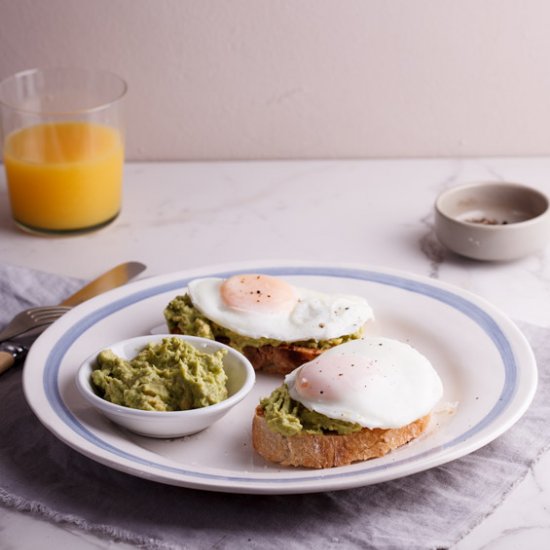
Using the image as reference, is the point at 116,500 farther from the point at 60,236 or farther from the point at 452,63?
the point at 452,63

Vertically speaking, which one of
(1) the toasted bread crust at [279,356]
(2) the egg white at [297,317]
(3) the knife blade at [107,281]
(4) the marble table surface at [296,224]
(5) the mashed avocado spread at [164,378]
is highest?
(5) the mashed avocado spread at [164,378]

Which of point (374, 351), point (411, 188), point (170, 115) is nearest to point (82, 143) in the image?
point (170, 115)

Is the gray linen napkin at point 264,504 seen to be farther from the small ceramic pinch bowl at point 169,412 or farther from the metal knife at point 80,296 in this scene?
the metal knife at point 80,296

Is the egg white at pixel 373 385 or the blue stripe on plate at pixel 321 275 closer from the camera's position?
the blue stripe on plate at pixel 321 275

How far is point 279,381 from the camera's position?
281 centimetres

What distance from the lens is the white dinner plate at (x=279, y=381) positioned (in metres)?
2.25

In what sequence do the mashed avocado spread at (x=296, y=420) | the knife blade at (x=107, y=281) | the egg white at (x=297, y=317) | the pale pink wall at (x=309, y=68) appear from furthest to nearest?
1. the pale pink wall at (x=309, y=68)
2. the knife blade at (x=107, y=281)
3. the egg white at (x=297, y=317)
4. the mashed avocado spread at (x=296, y=420)

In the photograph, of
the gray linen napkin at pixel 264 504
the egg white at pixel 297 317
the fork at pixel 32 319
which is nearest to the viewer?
the gray linen napkin at pixel 264 504

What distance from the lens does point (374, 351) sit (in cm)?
254

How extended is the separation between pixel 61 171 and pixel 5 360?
38.4 inches

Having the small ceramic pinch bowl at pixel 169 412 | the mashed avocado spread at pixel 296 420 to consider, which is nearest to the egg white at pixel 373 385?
the mashed avocado spread at pixel 296 420

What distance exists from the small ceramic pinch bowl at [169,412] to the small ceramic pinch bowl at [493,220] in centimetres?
113

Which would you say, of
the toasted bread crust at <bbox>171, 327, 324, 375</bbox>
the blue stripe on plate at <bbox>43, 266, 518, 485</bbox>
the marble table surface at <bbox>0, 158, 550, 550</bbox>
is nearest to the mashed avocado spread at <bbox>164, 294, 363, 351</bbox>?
the toasted bread crust at <bbox>171, 327, 324, 375</bbox>

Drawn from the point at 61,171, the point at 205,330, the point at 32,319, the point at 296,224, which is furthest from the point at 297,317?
the point at 61,171
